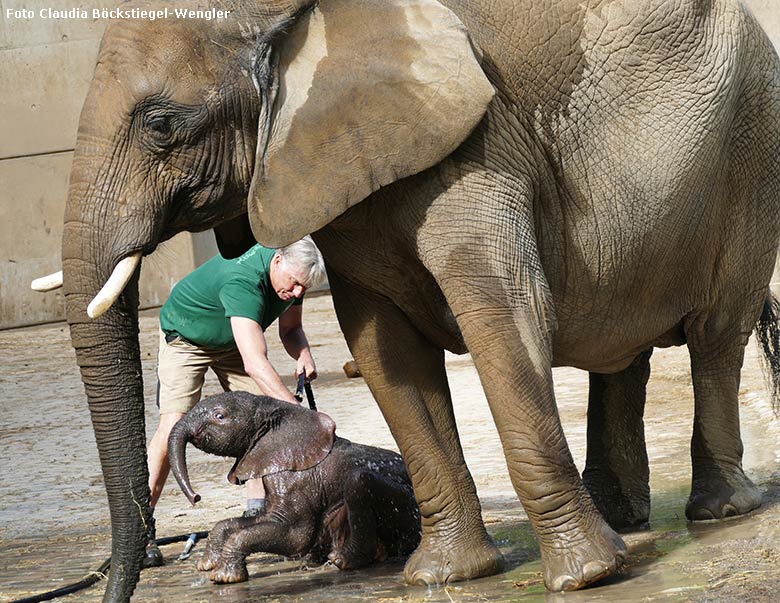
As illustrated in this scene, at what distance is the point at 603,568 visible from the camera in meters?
5.79

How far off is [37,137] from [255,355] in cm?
1203

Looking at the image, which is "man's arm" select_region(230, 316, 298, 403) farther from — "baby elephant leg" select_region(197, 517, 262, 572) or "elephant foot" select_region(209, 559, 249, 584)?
"elephant foot" select_region(209, 559, 249, 584)

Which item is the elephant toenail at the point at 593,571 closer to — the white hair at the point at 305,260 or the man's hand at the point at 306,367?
the white hair at the point at 305,260

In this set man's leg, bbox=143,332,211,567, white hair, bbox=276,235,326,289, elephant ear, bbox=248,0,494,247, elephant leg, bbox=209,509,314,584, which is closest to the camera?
elephant ear, bbox=248,0,494,247

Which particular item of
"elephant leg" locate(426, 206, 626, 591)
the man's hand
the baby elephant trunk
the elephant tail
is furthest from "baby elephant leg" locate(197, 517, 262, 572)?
the elephant tail

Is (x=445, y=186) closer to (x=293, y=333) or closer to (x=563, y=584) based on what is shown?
(x=563, y=584)

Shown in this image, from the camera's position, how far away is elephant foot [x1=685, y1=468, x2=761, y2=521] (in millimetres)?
6973

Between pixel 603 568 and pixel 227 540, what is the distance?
1626mm

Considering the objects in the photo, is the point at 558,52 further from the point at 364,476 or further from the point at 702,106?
the point at 364,476

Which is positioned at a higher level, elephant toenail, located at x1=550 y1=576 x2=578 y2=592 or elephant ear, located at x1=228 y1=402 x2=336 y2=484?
elephant ear, located at x1=228 y1=402 x2=336 y2=484

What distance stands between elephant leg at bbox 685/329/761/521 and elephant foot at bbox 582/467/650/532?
0.20 m

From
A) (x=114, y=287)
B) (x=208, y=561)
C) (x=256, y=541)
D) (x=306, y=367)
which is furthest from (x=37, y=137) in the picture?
(x=114, y=287)

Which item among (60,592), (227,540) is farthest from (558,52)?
(60,592)

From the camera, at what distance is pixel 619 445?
729 centimetres
